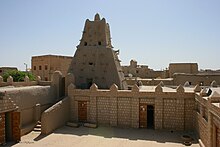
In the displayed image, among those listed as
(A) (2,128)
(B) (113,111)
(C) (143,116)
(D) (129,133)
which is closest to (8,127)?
(A) (2,128)

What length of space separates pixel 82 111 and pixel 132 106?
15.2ft

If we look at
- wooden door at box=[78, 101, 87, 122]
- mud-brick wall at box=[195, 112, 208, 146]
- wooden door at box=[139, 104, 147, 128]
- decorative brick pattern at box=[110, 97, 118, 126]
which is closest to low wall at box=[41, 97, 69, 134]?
wooden door at box=[78, 101, 87, 122]

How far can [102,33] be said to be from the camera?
24.4 m

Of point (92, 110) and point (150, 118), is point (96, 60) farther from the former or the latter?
point (150, 118)

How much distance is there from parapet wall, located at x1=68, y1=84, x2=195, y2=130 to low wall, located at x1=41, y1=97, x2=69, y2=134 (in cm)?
80

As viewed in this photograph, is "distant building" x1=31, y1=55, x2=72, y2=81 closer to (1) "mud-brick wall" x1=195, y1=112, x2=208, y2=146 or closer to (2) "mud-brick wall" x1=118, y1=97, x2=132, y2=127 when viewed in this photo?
(2) "mud-brick wall" x1=118, y1=97, x2=132, y2=127

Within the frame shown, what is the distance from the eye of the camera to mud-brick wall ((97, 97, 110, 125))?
761 inches

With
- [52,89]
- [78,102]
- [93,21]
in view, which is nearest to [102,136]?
[78,102]

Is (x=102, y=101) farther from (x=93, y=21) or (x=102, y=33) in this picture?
(x=93, y=21)

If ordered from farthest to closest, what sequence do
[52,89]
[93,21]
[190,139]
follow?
[93,21] → [52,89] → [190,139]

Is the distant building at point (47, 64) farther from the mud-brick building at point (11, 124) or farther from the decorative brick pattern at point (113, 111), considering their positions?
the mud-brick building at point (11, 124)

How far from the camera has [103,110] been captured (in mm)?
19422

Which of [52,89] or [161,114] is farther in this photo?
[52,89]

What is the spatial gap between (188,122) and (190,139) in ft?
7.77
